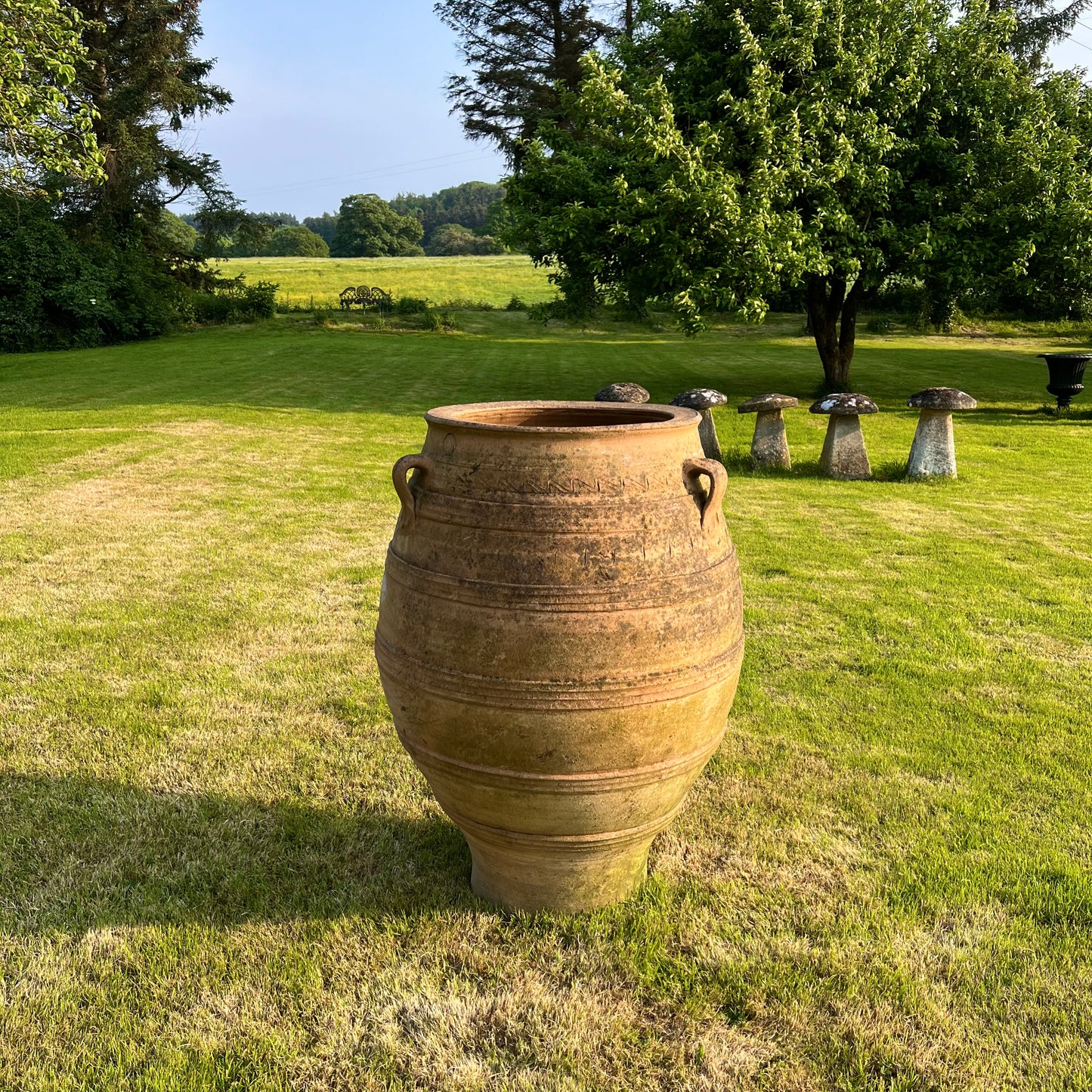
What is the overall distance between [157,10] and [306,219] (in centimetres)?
11427

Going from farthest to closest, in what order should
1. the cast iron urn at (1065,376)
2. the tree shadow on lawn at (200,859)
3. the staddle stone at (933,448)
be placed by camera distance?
the cast iron urn at (1065,376)
the staddle stone at (933,448)
the tree shadow on lawn at (200,859)

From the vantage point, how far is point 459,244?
95.0m

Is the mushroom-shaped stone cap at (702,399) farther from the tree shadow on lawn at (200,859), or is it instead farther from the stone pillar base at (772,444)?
the tree shadow on lawn at (200,859)

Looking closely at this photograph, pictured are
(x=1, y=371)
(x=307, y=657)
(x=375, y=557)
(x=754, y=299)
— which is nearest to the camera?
(x=307, y=657)

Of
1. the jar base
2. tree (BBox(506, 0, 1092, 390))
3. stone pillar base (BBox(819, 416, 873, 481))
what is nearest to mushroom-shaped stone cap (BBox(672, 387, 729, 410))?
stone pillar base (BBox(819, 416, 873, 481))

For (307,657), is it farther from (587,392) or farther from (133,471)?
(587,392)

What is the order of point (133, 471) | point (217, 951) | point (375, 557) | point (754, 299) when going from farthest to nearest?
point (754, 299) < point (133, 471) < point (375, 557) < point (217, 951)

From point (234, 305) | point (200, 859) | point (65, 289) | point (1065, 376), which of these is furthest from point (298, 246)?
point (200, 859)

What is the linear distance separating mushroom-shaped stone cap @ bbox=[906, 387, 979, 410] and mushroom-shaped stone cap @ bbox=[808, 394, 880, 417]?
0.50 m

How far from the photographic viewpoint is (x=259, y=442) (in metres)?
14.0

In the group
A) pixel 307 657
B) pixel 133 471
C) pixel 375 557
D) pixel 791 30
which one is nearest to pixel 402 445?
pixel 133 471

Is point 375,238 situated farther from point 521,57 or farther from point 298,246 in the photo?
point 521,57

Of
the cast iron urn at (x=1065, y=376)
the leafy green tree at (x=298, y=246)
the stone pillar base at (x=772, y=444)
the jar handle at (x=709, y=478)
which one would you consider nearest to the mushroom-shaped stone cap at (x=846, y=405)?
the stone pillar base at (x=772, y=444)

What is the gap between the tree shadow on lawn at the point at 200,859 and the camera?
11.4 ft
